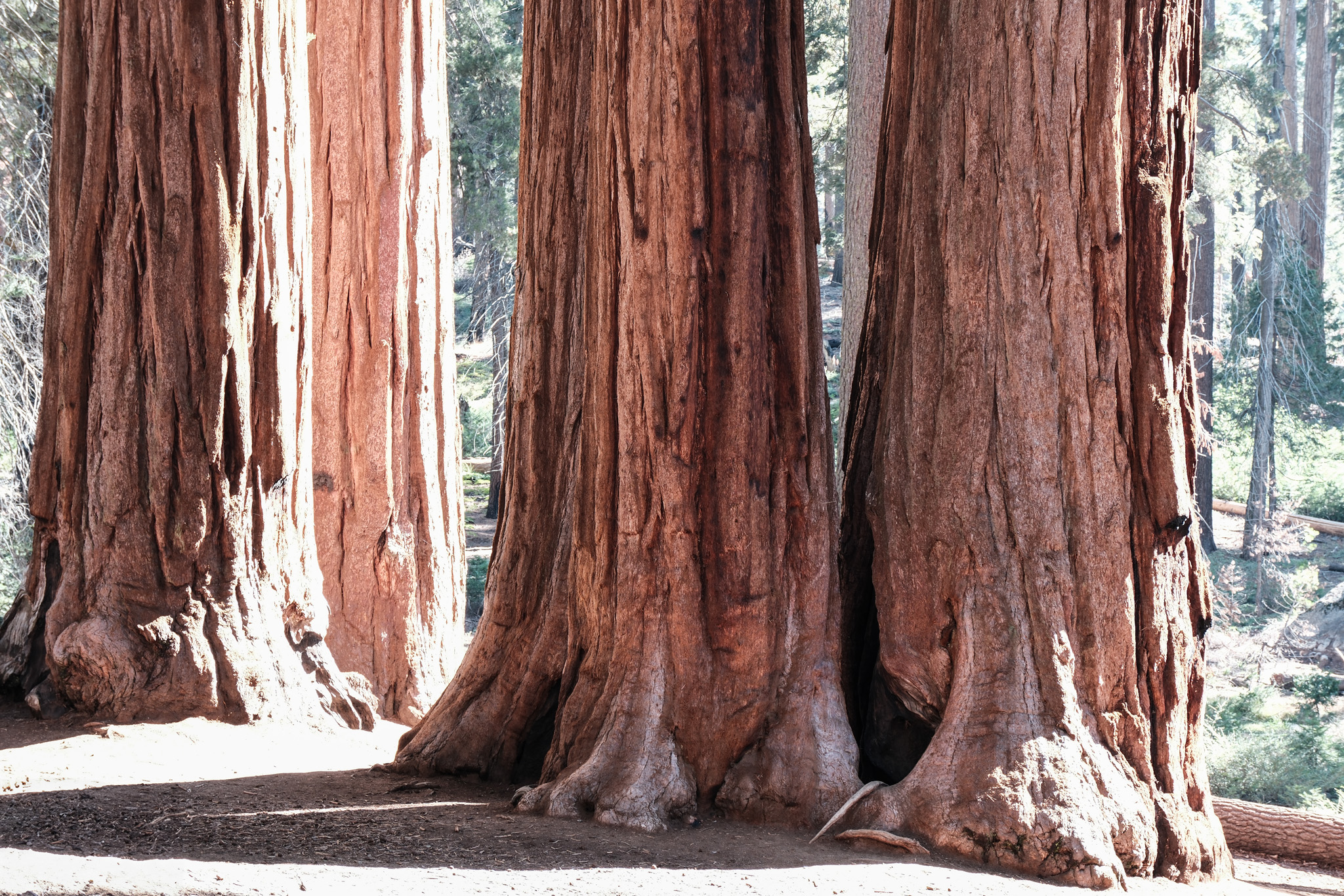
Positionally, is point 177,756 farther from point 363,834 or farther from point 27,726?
point 363,834

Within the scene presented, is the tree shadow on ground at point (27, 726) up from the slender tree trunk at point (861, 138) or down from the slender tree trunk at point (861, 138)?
down

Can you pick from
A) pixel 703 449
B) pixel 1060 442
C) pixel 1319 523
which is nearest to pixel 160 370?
pixel 703 449

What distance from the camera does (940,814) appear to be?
3172 mm

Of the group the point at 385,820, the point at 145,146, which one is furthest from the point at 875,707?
the point at 145,146

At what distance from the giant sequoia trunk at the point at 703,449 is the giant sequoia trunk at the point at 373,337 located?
2.62 metres

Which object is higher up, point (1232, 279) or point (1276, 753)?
point (1232, 279)

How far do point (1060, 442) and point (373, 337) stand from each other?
3.99 m

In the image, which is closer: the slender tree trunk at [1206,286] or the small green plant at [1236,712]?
the small green plant at [1236,712]

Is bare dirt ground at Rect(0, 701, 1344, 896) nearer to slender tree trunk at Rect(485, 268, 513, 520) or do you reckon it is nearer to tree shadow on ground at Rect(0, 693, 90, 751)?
tree shadow on ground at Rect(0, 693, 90, 751)

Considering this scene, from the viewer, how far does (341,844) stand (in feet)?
10.1

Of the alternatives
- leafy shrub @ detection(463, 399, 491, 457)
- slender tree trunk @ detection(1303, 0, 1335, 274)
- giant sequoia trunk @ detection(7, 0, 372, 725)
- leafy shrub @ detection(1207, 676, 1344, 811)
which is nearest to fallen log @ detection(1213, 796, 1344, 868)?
leafy shrub @ detection(1207, 676, 1344, 811)

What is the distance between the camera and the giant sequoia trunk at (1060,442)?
10.8 feet

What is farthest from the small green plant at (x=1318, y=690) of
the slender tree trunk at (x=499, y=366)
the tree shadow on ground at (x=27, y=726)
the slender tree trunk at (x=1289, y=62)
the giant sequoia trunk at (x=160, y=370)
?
the slender tree trunk at (x=1289, y=62)

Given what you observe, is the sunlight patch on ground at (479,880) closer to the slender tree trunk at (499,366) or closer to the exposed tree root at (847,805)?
the exposed tree root at (847,805)
